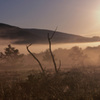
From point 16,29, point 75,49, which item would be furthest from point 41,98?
point 75,49

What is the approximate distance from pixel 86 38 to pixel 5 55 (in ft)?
162

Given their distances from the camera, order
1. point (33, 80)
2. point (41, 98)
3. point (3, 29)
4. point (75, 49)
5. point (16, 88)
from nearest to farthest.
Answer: point (41, 98) → point (16, 88) → point (33, 80) → point (3, 29) → point (75, 49)

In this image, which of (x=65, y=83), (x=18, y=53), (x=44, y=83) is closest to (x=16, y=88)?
(x=44, y=83)

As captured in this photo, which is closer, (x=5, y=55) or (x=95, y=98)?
(x=95, y=98)

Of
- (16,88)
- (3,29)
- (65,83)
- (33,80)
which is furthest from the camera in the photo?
(3,29)

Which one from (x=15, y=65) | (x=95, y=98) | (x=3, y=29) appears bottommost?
(x=15, y=65)

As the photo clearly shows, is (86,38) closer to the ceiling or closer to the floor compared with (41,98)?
closer to the ceiling

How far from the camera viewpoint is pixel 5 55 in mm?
52750

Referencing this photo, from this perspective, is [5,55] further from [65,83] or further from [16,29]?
[65,83]

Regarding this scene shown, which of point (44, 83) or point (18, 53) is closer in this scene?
point (44, 83)

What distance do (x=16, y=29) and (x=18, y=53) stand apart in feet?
25.3

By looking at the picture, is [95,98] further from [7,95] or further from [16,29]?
[16,29]

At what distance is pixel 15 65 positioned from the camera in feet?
179

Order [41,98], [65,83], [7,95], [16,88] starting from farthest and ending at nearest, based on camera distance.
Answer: [65,83] < [16,88] < [7,95] < [41,98]
